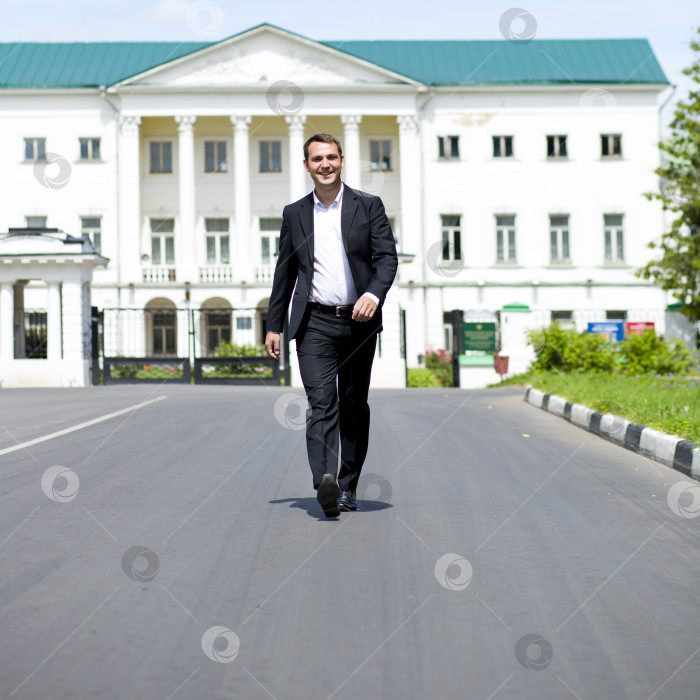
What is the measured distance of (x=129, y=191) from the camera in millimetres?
42875

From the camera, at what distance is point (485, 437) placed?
10789 millimetres

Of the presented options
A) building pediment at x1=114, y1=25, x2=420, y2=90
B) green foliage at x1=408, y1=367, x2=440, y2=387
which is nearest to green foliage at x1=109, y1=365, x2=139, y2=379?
green foliage at x1=408, y1=367, x2=440, y2=387

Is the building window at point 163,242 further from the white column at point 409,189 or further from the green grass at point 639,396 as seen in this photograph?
the green grass at point 639,396

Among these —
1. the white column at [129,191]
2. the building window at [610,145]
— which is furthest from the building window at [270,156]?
the building window at [610,145]

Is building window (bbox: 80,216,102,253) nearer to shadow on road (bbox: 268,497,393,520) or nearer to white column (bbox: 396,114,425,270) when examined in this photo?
white column (bbox: 396,114,425,270)

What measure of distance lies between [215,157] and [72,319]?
21.0m

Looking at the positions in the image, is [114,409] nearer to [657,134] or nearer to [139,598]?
[139,598]

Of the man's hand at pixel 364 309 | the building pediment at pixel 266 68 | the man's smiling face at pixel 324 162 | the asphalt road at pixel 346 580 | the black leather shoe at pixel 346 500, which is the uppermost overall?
the building pediment at pixel 266 68

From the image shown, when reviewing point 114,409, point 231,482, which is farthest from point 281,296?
point 114,409

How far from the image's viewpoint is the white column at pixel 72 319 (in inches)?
1000

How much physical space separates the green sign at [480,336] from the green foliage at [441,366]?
9.95 ft

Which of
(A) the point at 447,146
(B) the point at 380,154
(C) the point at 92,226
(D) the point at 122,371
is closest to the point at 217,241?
(C) the point at 92,226

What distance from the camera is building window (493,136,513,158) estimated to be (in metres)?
44.3

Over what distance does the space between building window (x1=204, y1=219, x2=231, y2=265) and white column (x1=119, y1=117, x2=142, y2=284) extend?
307 cm
